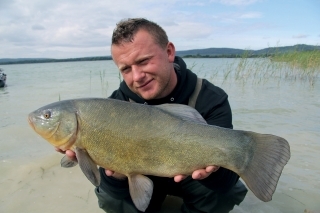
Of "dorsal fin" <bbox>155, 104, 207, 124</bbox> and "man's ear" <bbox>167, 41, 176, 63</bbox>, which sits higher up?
"man's ear" <bbox>167, 41, 176, 63</bbox>

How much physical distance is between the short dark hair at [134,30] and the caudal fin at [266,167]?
1.27 meters

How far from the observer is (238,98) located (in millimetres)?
9992

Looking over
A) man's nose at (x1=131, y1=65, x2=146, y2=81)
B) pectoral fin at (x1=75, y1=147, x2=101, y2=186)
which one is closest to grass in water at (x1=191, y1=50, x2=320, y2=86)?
man's nose at (x1=131, y1=65, x2=146, y2=81)

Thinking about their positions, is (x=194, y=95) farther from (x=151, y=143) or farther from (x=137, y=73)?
(x=151, y=143)

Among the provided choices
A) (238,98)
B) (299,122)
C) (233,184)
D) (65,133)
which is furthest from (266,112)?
(65,133)

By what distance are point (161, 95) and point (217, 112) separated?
53cm

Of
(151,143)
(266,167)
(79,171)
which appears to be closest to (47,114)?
(151,143)

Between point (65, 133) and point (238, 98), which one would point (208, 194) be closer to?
point (65, 133)

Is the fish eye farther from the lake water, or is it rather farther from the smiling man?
the lake water

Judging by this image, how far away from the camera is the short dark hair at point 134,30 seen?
2660mm

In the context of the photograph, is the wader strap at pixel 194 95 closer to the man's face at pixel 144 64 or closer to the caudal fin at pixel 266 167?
the man's face at pixel 144 64

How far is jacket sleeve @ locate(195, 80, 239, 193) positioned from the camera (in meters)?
2.54

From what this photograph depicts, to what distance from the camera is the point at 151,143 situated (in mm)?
2162

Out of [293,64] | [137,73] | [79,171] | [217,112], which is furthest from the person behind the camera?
[293,64]
